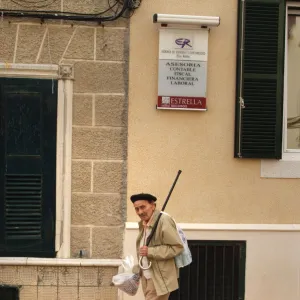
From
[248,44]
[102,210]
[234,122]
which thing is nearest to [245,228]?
[234,122]

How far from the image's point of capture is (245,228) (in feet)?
19.5

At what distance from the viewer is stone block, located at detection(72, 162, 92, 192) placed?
5887 mm

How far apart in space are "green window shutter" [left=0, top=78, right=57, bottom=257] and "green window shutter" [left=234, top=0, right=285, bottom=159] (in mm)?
2011

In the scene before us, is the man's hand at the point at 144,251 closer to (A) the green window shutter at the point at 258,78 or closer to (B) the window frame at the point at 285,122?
(A) the green window shutter at the point at 258,78

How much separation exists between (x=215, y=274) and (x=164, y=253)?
4.97ft

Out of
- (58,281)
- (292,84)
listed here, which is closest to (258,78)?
(292,84)

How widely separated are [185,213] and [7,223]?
191 cm

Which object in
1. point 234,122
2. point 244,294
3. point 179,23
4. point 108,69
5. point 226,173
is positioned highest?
point 179,23

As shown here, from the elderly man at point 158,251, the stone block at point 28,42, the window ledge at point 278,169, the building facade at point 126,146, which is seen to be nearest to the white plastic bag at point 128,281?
the elderly man at point 158,251

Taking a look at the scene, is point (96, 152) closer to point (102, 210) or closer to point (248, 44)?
point (102, 210)

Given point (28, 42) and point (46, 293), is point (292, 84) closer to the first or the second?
point (28, 42)

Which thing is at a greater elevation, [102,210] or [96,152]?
[96,152]

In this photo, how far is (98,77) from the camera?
19.3ft

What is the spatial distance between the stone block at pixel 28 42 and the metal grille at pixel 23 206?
125cm
